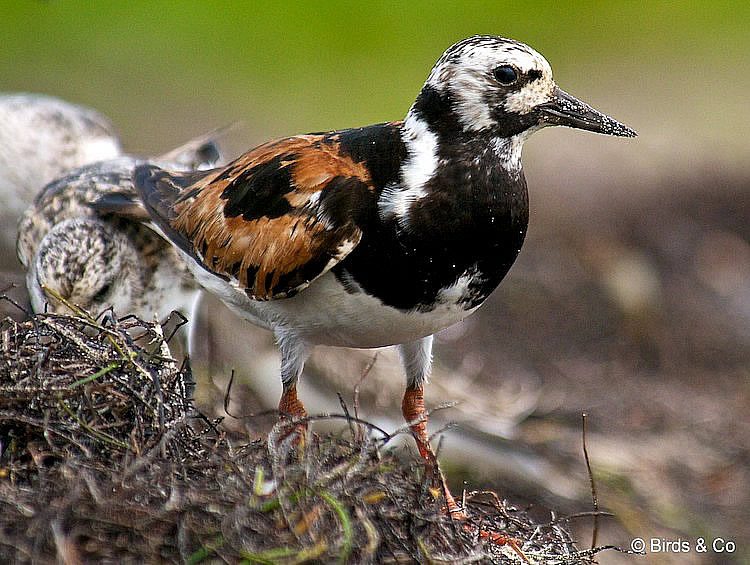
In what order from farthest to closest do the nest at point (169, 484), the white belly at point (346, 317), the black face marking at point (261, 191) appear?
the black face marking at point (261, 191) → the white belly at point (346, 317) → the nest at point (169, 484)

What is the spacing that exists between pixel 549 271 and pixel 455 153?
17.8ft

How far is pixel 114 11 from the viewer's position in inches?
726

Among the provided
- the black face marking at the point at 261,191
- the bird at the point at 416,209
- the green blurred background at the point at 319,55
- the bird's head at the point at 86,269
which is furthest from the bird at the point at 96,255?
the green blurred background at the point at 319,55

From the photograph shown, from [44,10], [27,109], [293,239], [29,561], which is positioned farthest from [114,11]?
[29,561]

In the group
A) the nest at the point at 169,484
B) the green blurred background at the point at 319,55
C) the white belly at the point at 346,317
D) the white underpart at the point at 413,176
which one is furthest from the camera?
the green blurred background at the point at 319,55

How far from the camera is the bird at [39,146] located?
759 centimetres

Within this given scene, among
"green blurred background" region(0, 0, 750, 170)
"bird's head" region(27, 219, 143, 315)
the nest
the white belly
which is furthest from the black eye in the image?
"green blurred background" region(0, 0, 750, 170)

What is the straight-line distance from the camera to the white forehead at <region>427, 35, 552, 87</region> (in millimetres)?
3938

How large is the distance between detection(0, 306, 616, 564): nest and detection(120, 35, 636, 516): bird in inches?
9.9

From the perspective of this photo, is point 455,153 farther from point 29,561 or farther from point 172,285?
point 172,285

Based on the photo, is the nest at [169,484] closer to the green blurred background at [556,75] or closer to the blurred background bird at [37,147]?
the blurred background bird at [37,147]

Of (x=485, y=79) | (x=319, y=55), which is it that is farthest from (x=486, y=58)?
(x=319, y=55)

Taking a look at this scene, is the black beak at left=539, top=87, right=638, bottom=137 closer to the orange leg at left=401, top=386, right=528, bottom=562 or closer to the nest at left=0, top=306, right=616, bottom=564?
the orange leg at left=401, top=386, right=528, bottom=562

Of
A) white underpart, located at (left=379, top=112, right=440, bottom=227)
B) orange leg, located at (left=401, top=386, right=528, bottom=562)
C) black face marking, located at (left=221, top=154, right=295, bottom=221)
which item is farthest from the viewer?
black face marking, located at (left=221, top=154, right=295, bottom=221)
